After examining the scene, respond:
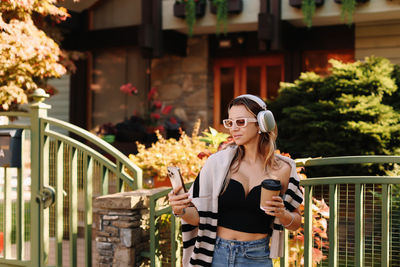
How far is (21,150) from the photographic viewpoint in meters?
5.38

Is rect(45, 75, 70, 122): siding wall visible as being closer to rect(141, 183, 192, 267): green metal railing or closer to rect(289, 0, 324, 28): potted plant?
rect(289, 0, 324, 28): potted plant

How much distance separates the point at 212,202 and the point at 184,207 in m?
0.18

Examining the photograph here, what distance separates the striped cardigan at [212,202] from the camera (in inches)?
111

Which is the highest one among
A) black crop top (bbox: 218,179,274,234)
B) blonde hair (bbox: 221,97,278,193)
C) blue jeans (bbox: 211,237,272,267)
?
blonde hair (bbox: 221,97,278,193)

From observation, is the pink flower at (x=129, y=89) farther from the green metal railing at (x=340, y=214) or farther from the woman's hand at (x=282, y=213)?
the woman's hand at (x=282, y=213)

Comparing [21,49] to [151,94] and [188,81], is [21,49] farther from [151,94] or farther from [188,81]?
[188,81]

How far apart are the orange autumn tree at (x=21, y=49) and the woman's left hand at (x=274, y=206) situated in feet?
14.1

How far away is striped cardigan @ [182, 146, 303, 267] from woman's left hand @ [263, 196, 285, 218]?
0.21 metres

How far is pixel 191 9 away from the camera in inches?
383

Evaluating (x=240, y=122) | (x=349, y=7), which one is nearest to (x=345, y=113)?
(x=349, y=7)

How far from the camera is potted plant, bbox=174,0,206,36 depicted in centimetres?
973

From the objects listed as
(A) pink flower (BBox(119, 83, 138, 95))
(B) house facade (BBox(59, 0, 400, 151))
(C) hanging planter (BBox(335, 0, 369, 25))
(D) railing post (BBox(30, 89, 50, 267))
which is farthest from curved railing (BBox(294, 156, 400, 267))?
(A) pink flower (BBox(119, 83, 138, 95))

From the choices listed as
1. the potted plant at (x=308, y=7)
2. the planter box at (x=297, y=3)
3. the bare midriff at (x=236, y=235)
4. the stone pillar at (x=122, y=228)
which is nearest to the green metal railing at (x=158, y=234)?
the stone pillar at (x=122, y=228)

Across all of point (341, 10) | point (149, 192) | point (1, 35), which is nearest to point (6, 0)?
point (1, 35)
